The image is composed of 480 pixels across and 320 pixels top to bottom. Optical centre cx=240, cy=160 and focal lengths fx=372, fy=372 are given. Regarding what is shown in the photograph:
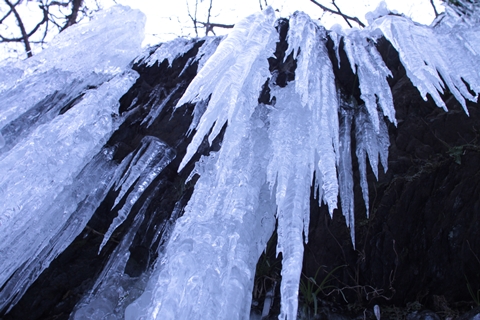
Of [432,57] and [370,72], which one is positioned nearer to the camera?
[432,57]

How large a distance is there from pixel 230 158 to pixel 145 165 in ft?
3.02

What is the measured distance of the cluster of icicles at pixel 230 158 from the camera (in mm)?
1661

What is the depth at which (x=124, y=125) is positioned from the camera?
125 inches

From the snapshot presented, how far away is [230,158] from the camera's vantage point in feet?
6.77

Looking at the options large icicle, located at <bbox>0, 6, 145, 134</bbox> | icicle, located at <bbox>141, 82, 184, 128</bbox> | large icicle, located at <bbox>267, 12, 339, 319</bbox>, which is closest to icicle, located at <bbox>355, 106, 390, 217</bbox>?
large icicle, located at <bbox>267, 12, 339, 319</bbox>

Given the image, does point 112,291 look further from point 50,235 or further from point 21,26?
point 21,26

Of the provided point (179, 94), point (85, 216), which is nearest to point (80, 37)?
point (179, 94)

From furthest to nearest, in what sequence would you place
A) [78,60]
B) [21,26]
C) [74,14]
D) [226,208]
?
[74,14]
[21,26]
[78,60]
[226,208]

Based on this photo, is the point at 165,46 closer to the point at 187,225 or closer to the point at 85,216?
the point at 85,216

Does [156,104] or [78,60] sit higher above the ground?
[78,60]

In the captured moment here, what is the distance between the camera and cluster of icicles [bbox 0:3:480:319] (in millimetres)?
1661

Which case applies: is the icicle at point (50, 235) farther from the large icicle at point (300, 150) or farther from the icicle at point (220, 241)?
the large icicle at point (300, 150)

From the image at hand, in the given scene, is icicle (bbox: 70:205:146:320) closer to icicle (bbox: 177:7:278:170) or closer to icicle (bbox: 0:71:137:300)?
icicle (bbox: 0:71:137:300)

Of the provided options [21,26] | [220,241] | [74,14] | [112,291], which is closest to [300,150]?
[220,241]
